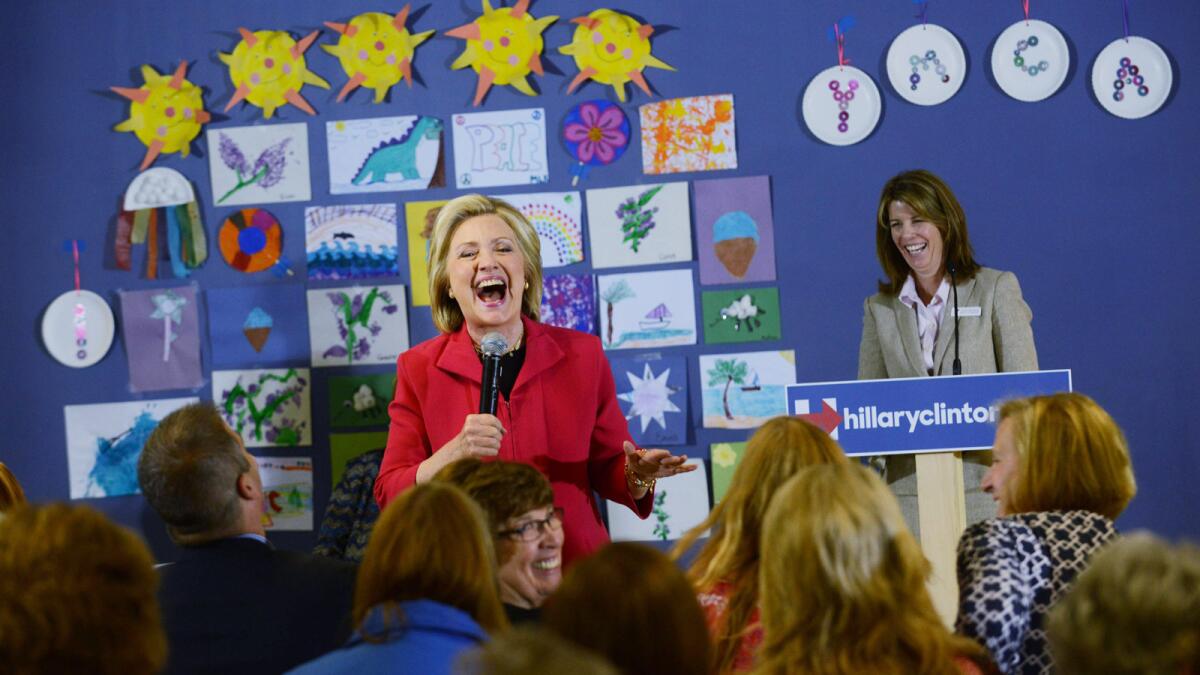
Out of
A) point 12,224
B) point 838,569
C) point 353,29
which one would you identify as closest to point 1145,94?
point 353,29

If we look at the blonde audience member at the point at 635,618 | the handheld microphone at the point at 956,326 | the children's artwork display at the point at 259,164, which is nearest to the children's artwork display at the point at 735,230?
the handheld microphone at the point at 956,326

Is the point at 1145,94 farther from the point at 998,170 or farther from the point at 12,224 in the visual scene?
the point at 12,224

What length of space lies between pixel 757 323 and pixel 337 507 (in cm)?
158

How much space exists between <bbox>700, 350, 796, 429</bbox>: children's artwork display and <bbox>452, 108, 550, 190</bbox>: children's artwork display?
935mm

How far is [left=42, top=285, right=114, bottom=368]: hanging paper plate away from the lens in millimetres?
4934

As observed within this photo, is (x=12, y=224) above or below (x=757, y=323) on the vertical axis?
above

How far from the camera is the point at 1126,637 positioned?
4.56 feet

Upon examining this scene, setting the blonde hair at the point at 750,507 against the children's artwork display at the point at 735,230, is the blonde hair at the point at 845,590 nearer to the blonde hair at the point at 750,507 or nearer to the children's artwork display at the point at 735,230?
the blonde hair at the point at 750,507

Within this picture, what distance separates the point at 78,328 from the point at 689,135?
244cm

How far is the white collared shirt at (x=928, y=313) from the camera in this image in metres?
3.73

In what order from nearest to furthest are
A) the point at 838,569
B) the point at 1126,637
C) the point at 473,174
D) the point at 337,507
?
the point at 1126,637, the point at 838,569, the point at 337,507, the point at 473,174

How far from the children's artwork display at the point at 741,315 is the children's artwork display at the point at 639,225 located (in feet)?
0.66

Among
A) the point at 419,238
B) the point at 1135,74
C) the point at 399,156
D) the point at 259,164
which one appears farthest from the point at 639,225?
the point at 1135,74

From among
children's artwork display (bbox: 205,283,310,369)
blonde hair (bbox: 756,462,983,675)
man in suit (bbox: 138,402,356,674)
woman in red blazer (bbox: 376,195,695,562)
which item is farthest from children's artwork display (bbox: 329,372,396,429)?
blonde hair (bbox: 756,462,983,675)
